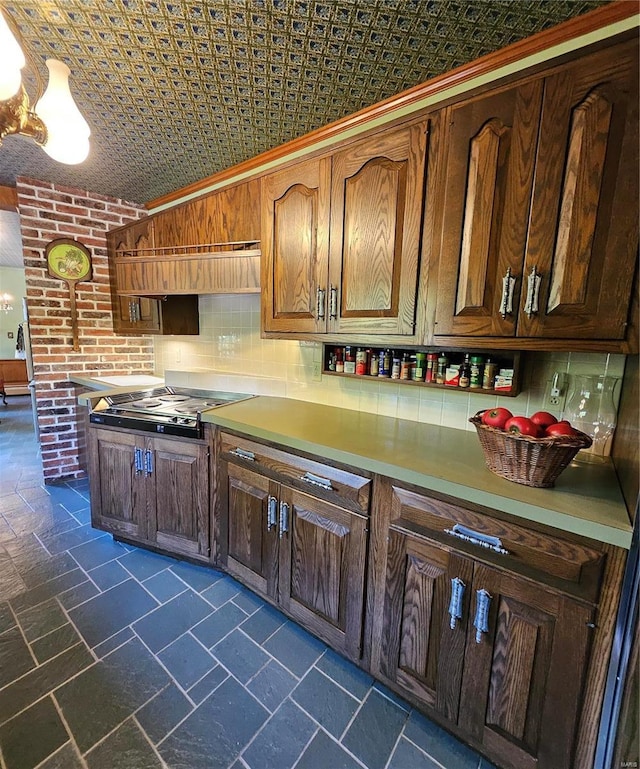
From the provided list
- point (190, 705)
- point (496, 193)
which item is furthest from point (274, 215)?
point (190, 705)

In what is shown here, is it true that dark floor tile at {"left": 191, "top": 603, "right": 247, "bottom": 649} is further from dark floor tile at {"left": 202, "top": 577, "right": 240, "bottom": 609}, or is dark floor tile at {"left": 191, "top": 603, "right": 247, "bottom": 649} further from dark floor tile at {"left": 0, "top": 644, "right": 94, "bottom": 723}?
dark floor tile at {"left": 0, "top": 644, "right": 94, "bottom": 723}

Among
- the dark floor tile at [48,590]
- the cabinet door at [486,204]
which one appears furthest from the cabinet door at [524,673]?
the dark floor tile at [48,590]

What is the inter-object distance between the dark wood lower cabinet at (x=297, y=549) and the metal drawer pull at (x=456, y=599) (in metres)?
0.33

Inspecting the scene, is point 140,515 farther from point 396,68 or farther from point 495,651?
point 396,68

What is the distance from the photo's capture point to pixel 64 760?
3.41ft

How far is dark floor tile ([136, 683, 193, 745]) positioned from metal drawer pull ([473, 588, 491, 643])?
107cm

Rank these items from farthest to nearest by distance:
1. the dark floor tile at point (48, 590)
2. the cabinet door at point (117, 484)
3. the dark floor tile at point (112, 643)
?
the cabinet door at point (117, 484)
the dark floor tile at point (48, 590)
the dark floor tile at point (112, 643)

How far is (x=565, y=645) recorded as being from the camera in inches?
34.7

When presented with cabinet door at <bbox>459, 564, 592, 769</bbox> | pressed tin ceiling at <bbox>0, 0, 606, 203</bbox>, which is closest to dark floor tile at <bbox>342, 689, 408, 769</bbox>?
cabinet door at <bbox>459, 564, 592, 769</bbox>

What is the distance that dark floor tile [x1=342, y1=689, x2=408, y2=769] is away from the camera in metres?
1.09

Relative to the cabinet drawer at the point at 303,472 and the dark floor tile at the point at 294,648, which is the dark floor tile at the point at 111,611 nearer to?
the dark floor tile at the point at 294,648

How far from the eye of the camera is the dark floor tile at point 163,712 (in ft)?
3.70

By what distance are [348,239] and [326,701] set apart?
6.12 feet

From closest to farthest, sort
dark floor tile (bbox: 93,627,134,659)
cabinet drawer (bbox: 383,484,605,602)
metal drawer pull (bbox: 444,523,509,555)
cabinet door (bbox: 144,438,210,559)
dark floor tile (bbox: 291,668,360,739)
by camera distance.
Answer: cabinet drawer (bbox: 383,484,605,602)
metal drawer pull (bbox: 444,523,509,555)
dark floor tile (bbox: 291,668,360,739)
dark floor tile (bbox: 93,627,134,659)
cabinet door (bbox: 144,438,210,559)
